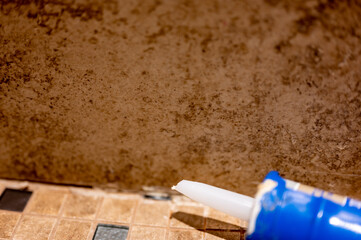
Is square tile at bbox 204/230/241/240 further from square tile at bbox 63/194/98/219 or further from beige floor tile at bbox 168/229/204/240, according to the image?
square tile at bbox 63/194/98/219

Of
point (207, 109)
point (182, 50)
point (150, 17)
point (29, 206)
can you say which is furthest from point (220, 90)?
point (29, 206)

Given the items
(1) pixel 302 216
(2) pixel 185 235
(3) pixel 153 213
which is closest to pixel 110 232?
(3) pixel 153 213

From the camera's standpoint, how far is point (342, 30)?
97cm

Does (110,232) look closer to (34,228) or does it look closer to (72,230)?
(72,230)

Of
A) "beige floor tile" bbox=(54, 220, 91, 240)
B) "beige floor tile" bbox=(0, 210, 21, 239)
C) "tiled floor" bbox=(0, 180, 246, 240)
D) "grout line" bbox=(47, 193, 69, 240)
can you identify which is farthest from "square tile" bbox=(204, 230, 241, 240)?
"beige floor tile" bbox=(0, 210, 21, 239)

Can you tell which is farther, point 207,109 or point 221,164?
point 221,164

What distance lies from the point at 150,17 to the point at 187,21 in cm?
12

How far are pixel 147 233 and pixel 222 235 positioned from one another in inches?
12.1

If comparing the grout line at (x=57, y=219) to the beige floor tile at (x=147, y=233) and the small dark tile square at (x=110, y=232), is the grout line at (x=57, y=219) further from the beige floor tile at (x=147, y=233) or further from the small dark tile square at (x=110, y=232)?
the beige floor tile at (x=147, y=233)

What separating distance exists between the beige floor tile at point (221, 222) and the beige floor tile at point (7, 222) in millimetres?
815

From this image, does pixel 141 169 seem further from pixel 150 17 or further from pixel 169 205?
pixel 150 17

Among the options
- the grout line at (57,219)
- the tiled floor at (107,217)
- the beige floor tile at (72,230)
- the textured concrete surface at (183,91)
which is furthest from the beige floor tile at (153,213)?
the grout line at (57,219)

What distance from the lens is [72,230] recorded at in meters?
1.33

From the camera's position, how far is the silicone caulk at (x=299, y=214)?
96 centimetres
